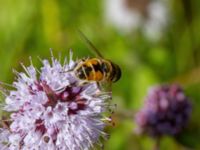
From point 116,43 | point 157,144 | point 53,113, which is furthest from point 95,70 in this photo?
point 116,43

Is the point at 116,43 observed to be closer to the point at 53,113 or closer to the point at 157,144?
the point at 157,144

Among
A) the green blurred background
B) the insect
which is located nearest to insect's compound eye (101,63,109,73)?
the insect

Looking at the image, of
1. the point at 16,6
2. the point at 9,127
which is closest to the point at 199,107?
the point at 16,6

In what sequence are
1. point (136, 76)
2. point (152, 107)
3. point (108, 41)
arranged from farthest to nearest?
1. point (108, 41)
2. point (136, 76)
3. point (152, 107)

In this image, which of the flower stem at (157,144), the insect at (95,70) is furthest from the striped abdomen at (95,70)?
the flower stem at (157,144)

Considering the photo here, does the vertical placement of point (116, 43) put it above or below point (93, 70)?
above

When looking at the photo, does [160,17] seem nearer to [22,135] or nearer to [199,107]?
[199,107]

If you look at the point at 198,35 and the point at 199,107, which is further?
the point at 198,35
